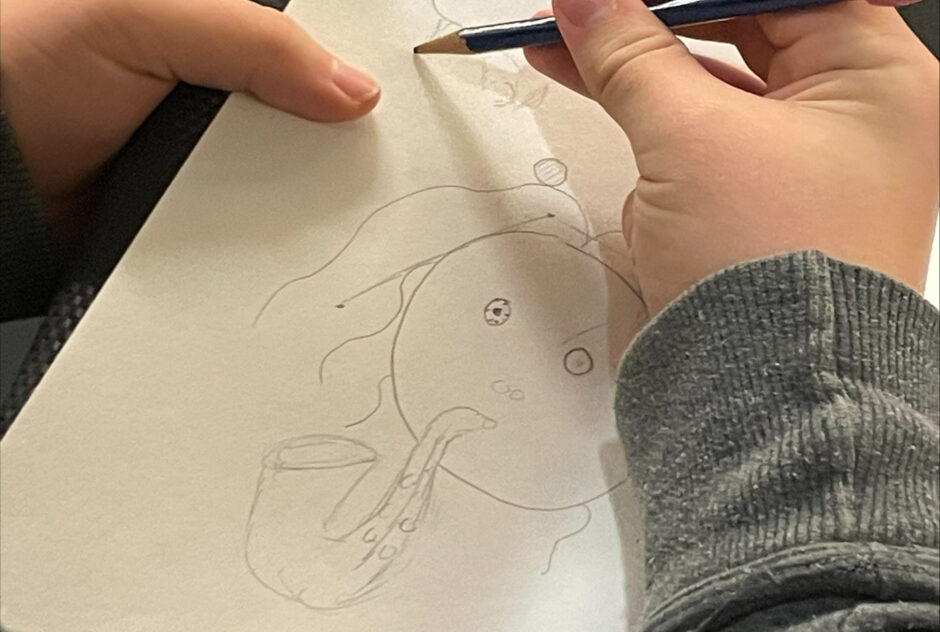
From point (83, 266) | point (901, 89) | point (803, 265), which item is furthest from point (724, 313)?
point (83, 266)

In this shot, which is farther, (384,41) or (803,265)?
(384,41)

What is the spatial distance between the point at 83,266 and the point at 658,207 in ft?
0.83

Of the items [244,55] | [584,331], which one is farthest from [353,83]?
[584,331]

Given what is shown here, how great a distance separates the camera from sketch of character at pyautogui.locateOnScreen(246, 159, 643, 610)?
0.37 m

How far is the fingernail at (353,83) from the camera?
0.42 meters

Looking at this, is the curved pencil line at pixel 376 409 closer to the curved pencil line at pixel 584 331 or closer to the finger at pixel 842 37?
the curved pencil line at pixel 584 331

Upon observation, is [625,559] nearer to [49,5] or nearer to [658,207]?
[658,207]

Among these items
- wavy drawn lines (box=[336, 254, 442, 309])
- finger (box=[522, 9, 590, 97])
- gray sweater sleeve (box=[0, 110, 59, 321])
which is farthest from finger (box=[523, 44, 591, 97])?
gray sweater sleeve (box=[0, 110, 59, 321])

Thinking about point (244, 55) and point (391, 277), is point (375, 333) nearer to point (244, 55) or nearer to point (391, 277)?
point (391, 277)

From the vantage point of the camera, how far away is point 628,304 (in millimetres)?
417

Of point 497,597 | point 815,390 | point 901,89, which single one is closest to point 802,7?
point 901,89

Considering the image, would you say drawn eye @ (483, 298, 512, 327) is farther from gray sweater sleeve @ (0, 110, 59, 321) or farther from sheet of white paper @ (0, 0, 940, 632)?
gray sweater sleeve @ (0, 110, 59, 321)

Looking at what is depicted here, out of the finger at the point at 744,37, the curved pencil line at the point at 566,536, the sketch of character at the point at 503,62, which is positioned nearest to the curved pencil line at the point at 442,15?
the sketch of character at the point at 503,62

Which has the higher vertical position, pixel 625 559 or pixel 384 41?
pixel 384 41
